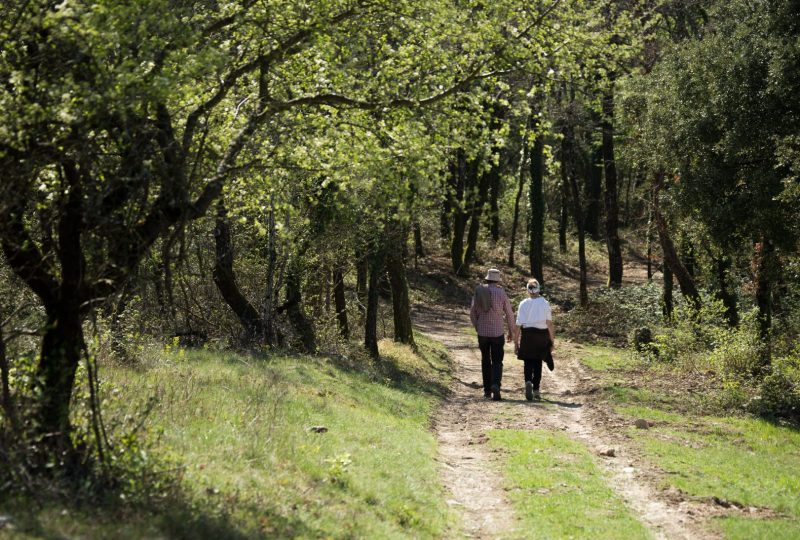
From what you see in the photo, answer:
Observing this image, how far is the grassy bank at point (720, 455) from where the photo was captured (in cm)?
923

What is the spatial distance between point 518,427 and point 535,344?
2.73 metres

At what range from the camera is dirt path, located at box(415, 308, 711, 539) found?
350 inches

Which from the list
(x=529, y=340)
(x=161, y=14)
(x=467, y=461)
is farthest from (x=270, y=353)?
(x=161, y=14)

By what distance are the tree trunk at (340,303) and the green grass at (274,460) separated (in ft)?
22.8

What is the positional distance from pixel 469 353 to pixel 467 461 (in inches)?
549

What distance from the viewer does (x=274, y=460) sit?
8438mm

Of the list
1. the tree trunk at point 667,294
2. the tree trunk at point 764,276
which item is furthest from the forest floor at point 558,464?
the tree trunk at point 667,294

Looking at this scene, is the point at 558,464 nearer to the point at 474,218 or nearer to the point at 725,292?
the point at 725,292

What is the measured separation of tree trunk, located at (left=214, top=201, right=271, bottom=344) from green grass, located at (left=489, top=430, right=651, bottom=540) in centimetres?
715

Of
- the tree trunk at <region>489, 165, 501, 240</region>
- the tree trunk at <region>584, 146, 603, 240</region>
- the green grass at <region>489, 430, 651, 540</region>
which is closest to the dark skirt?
the green grass at <region>489, 430, 651, 540</region>

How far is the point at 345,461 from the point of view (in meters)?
8.72

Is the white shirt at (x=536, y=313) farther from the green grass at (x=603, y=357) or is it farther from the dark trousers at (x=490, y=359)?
the green grass at (x=603, y=357)

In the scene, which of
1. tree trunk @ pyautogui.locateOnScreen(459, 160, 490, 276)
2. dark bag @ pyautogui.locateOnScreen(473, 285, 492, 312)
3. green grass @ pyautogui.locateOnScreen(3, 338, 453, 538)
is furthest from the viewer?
tree trunk @ pyautogui.locateOnScreen(459, 160, 490, 276)

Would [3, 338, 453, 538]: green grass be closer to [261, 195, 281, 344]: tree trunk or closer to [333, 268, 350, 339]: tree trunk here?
[261, 195, 281, 344]: tree trunk
